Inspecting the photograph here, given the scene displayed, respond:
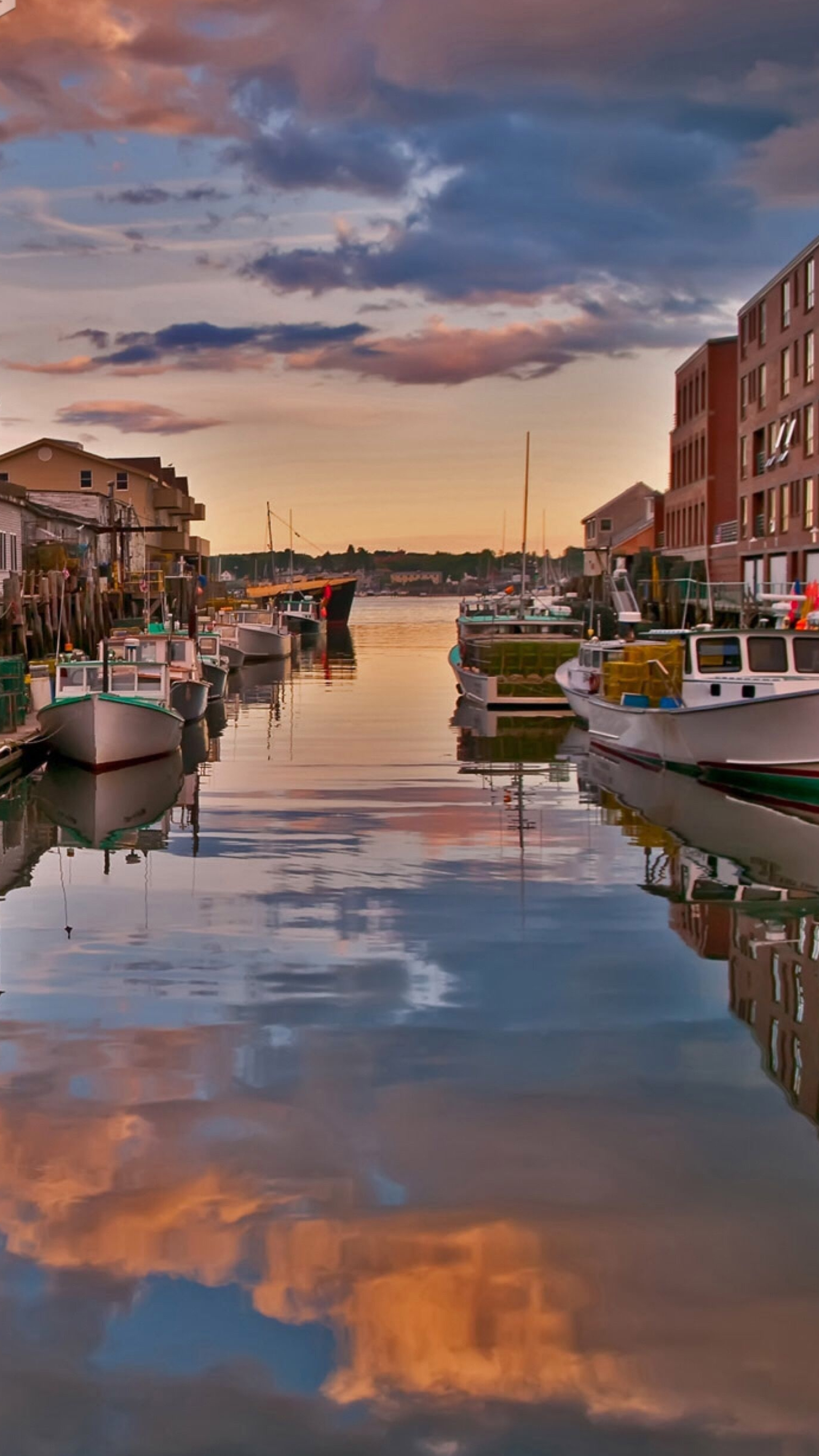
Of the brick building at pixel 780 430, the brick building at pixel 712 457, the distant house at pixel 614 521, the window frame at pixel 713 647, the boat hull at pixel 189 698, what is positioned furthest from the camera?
the distant house at pixel 614 521

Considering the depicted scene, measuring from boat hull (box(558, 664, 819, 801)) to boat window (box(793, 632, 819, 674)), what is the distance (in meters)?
Result: 1.92

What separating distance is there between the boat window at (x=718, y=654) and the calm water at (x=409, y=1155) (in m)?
10.7

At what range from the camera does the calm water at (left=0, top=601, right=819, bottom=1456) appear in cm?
827

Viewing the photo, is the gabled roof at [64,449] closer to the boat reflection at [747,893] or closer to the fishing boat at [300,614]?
the fishing boat at [300,614]

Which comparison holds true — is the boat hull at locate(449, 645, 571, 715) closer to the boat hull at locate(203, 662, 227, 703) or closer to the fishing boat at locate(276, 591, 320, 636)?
the boat hull at locate(203, 662, 227, 703)

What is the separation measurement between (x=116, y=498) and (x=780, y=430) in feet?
154

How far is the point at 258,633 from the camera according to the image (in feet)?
295

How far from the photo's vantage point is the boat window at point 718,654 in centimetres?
3509

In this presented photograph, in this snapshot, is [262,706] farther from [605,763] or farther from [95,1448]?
[95,1448]

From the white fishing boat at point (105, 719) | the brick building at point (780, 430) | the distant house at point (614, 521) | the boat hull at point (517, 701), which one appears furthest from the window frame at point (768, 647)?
the distant house at point (614, 521)

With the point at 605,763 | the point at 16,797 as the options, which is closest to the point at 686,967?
the point at 16,797

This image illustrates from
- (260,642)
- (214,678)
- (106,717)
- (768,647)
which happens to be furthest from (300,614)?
(768,647)

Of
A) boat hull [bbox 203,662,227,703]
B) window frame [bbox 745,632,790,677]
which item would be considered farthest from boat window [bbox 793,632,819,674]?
boat hull [bbox 203,662,227,703]

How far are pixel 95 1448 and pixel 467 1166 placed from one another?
4108mm
